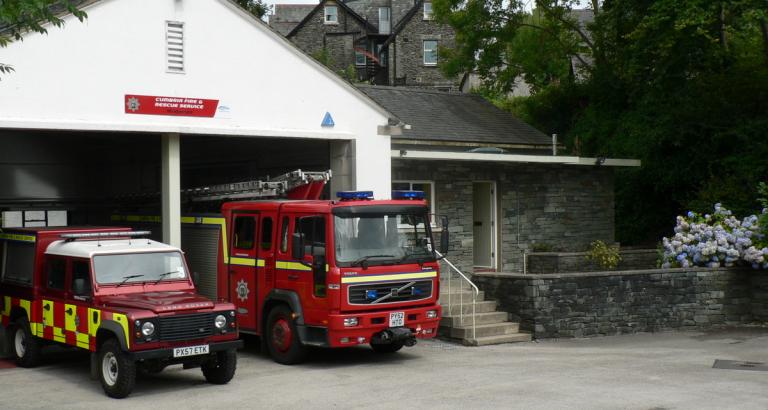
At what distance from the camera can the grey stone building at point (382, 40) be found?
5781cm

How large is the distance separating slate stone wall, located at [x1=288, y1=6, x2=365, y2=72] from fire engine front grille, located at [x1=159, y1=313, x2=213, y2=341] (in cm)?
4779

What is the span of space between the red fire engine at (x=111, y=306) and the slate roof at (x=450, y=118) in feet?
31.4

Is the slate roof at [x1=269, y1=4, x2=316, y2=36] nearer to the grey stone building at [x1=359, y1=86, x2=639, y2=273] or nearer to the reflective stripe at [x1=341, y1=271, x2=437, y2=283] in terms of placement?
the grey stone building at [x1=359, y1=86, x2=639, y2=273]

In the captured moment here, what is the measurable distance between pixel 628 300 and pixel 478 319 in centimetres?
314

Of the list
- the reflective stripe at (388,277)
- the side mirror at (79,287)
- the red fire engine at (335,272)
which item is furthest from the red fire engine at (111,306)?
the reflective stripe at (388,277)

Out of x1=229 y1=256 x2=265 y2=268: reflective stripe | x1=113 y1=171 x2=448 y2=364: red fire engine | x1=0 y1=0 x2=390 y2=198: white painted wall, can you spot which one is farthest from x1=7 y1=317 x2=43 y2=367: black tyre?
x1=229 y1=256 x2=265 y2=268: reflective stripe

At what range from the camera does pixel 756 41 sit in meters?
27.6

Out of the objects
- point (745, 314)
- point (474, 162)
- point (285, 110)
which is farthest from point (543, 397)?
point (474, 162)

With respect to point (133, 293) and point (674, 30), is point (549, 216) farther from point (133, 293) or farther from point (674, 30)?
point (133, 293)

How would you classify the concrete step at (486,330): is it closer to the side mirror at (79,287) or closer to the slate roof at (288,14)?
the side mirror at (79,287)

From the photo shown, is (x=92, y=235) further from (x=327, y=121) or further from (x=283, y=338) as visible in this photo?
(x=327, y=121)

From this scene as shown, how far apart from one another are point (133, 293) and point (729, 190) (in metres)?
16.0

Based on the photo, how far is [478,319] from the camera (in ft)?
56.2

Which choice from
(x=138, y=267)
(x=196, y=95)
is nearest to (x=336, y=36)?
(x=196, y=95)
